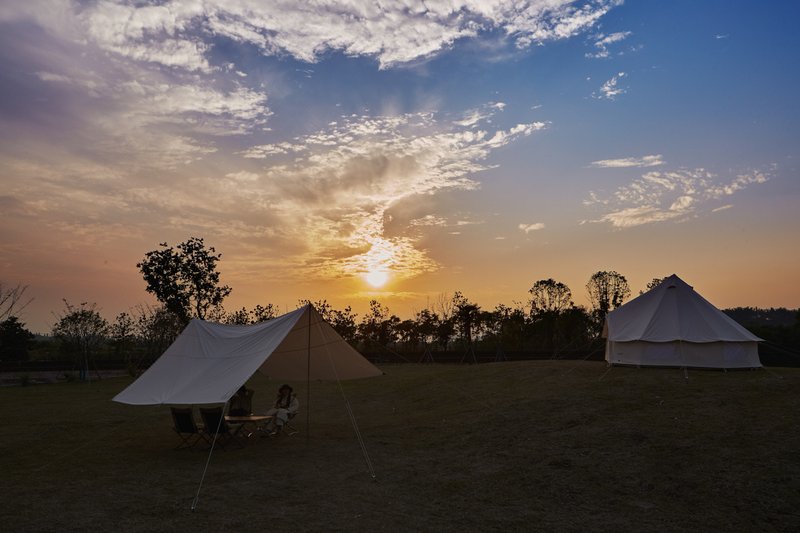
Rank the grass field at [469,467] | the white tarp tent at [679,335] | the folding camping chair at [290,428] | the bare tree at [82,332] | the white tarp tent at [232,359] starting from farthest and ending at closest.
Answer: the bare tree at [82,332], the white tarp tent at [679,335], the folding camping chair at [290,428], the white tarp tent at [232,359], the grass field at [469,467]

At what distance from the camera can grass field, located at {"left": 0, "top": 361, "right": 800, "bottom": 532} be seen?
19.8ft

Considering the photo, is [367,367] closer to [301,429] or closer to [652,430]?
[301,429]

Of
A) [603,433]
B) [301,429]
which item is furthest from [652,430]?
[301,429]

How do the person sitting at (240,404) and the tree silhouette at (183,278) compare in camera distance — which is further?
the tree silhouette at (183,278)

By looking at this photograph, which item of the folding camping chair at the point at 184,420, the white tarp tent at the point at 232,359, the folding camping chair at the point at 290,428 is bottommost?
the folding camping chair at the point at 290,428

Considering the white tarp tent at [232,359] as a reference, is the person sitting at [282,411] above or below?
below

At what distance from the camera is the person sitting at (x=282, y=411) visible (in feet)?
36.9

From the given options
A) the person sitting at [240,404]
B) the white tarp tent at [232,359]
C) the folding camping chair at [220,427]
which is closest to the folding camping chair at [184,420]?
the folding camping chair at [220,427]

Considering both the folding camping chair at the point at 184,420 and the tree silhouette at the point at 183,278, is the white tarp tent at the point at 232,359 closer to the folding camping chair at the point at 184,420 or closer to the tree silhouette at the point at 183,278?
the folding camping chair at the point at 184,420

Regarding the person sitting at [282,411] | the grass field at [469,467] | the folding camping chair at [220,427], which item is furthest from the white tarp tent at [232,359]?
the grass field at [469,467]

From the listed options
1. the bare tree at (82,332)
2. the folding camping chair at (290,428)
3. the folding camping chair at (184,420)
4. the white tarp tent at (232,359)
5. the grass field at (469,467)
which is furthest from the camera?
the bare tree at (82,332)

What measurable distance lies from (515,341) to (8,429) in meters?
35.6

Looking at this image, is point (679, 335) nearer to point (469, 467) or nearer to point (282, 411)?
point (469, 467)

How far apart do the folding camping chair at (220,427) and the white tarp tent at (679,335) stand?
1126cm
